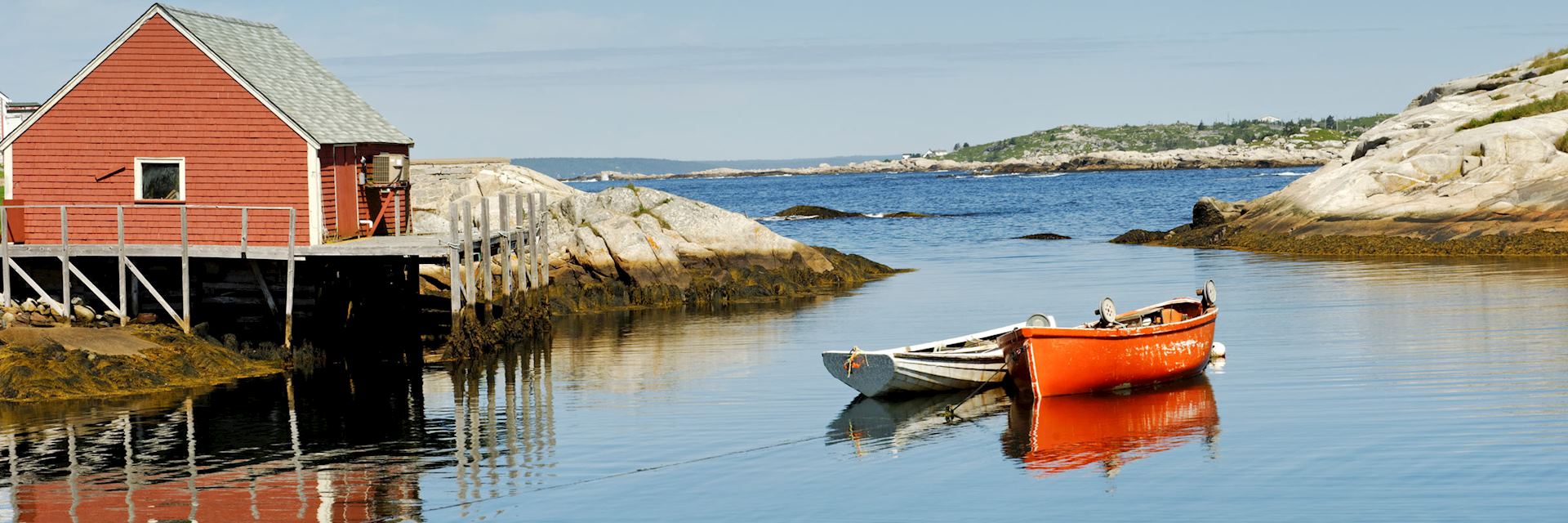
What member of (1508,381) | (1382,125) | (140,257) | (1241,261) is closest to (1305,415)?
(1508,381)

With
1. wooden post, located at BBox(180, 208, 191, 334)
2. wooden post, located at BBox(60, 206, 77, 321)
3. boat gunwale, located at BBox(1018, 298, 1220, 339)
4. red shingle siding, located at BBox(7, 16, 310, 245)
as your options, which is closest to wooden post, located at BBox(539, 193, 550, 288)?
red shingle siding, located at BBox(7, 16, 310, 245)

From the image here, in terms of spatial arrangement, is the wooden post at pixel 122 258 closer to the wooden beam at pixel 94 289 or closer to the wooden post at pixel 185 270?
the wooden beam at pixel 94 289

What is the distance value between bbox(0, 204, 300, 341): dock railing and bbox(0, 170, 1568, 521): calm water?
2.58 metres

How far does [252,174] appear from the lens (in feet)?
97.1

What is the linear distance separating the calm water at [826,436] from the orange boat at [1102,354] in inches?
14.7

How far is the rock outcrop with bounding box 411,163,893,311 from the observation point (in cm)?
4169

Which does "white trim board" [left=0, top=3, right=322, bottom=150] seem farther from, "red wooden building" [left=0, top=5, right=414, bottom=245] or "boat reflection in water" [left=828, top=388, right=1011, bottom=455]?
"boat reflection in water" [left=828, top=388, right=1011, bottom=455]

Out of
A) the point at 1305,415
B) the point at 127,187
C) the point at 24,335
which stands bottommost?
the point at 1305,415

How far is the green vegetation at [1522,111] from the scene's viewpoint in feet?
185

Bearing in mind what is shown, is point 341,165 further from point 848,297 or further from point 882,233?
point 882,233

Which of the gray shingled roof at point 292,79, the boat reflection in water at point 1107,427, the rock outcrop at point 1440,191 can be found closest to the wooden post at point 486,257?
the gray shingled roof at point 292,79

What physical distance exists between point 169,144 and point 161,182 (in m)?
0.74

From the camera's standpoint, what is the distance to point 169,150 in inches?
1172

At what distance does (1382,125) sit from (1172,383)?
41.4m
